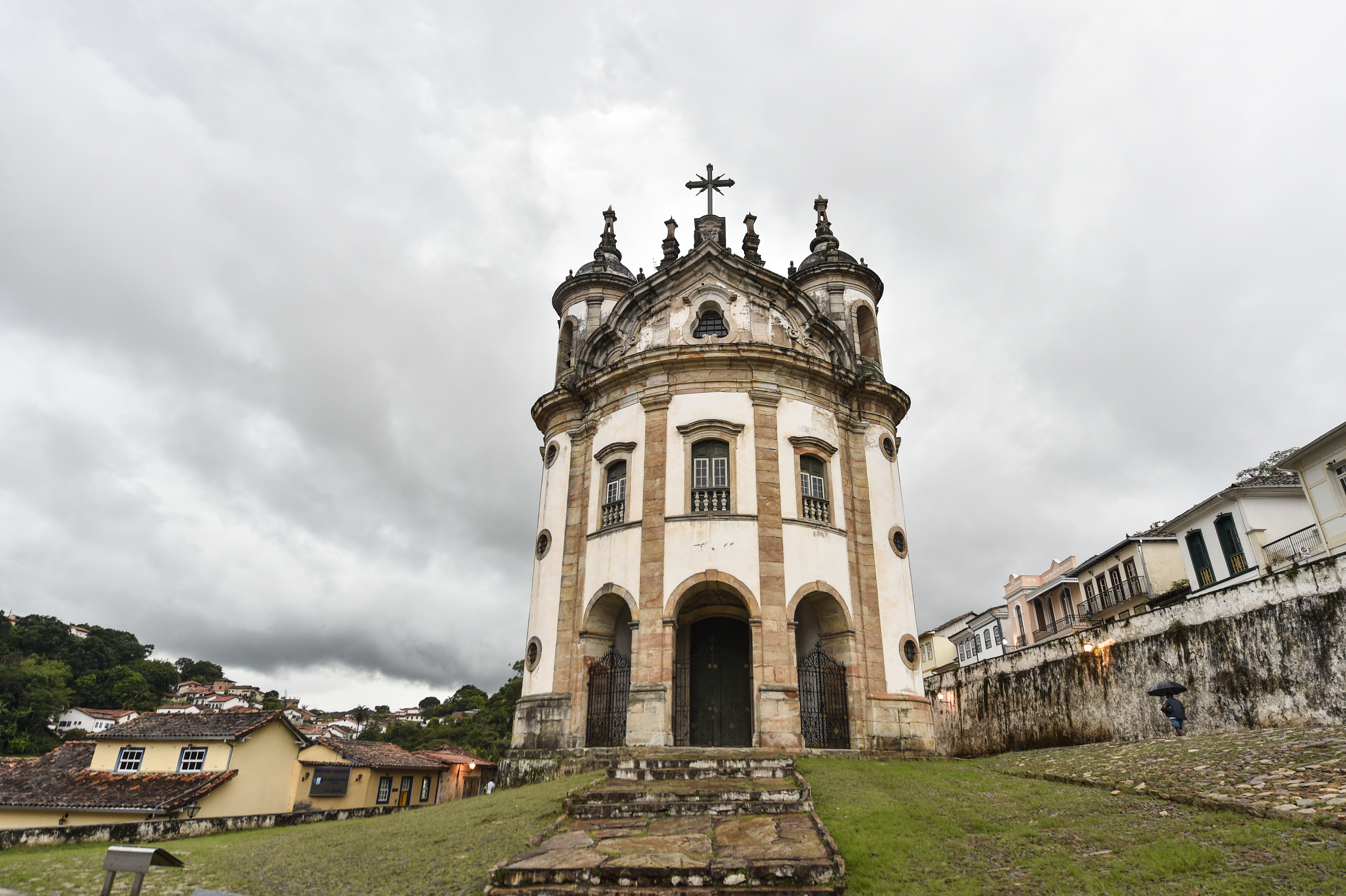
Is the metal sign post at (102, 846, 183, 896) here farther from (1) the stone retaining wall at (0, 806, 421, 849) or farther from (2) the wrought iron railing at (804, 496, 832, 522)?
(2) the wrought iron railing at (804, 496, 832, 522)

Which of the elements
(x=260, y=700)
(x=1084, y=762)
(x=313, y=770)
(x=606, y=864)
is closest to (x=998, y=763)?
(x=1084, y=762)

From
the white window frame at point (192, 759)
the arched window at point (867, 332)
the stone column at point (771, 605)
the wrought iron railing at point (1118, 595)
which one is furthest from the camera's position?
the wrought iron railing at point (1118, 595)

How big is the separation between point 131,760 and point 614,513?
1981 cm

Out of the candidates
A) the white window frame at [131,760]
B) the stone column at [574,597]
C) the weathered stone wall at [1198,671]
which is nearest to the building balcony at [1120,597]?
the weathered stone wall at [1198,671]

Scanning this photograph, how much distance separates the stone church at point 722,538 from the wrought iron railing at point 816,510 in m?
0.05

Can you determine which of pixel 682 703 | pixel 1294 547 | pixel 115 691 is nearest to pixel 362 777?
pixel 682 703

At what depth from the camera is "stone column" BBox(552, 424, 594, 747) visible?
52.5 feet

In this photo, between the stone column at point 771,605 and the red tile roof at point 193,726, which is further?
the red tile roof at point 193,726

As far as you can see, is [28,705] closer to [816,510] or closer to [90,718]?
[90,718]

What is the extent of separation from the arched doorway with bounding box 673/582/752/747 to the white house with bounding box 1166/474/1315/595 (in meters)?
18.1

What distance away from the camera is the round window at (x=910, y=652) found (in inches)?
655

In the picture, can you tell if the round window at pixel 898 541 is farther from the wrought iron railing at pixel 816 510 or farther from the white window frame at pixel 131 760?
the white window frame at pixel 131 760

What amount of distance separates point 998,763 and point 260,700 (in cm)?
11554

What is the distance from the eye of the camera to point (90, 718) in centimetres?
6575
